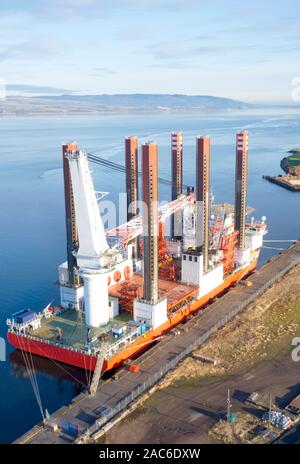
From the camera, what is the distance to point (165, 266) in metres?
48.2

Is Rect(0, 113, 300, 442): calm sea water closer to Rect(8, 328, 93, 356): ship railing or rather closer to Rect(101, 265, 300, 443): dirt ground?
Rect(8, 328, 93, 356): ship railing

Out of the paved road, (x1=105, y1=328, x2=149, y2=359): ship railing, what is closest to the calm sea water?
(x1=105, y1=328, x2=149, y2=359): ship railing

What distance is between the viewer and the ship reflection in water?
35938mm

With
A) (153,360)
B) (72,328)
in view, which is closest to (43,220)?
(72,328)

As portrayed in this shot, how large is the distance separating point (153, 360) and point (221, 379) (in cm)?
513

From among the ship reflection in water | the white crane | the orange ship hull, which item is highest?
the white crane

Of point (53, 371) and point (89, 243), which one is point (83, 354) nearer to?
point (53, 371)

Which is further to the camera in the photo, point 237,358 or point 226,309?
point 226,309

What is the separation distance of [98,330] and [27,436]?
12.8m

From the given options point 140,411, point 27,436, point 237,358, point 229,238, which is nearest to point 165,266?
point 229,238

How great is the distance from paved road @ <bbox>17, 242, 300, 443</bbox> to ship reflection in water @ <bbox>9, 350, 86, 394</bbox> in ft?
12.5

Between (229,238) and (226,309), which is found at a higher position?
(229,238)
